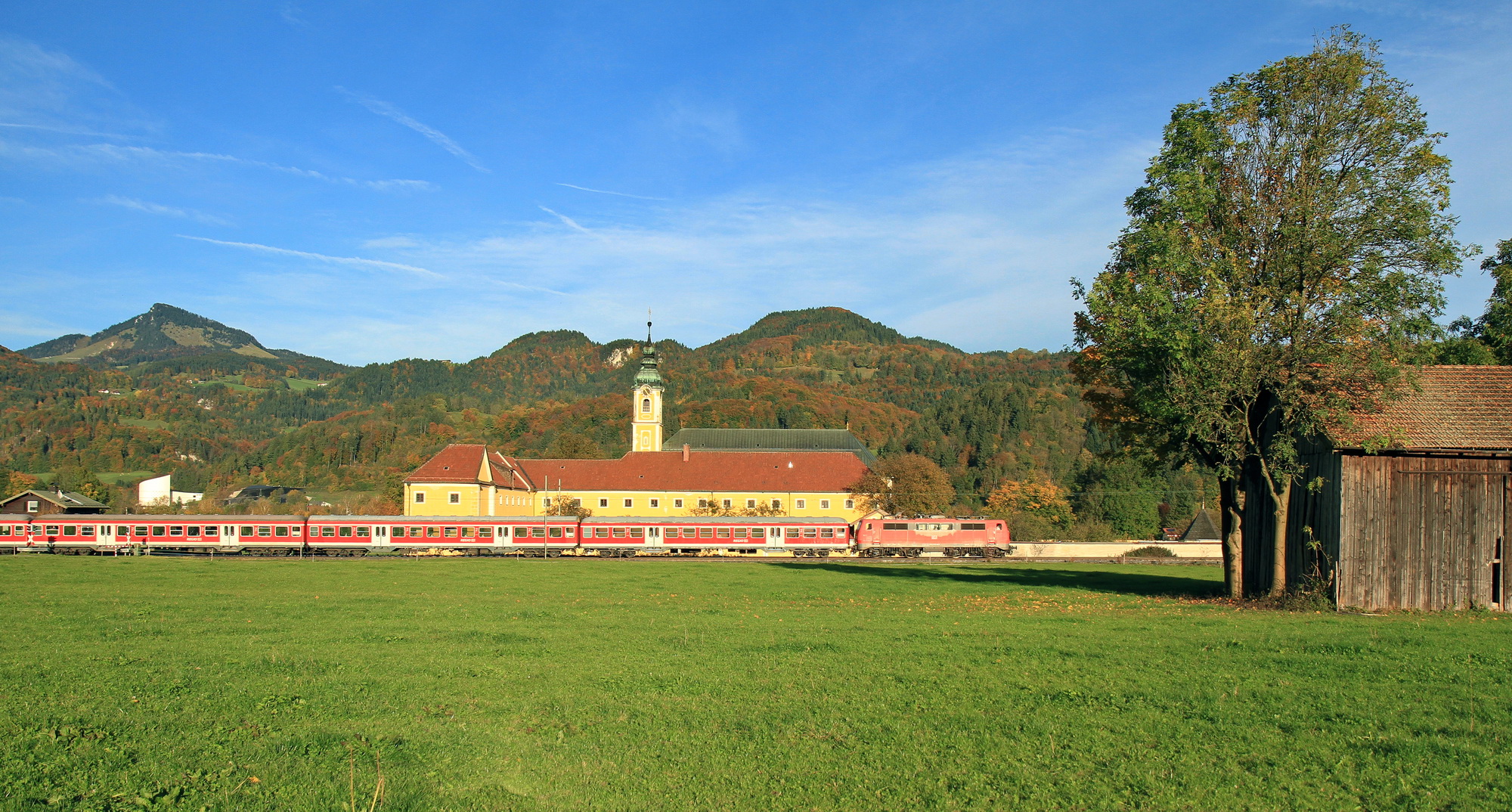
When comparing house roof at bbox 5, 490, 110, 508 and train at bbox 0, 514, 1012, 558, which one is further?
house roof at bbox 5, 490, 110, 508

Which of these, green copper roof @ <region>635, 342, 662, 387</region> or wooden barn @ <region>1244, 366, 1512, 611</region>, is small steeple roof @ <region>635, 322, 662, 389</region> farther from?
wooden barn @ <region>1244, 366, 1512, 611</region>

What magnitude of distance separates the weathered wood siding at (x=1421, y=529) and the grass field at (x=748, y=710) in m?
2.11

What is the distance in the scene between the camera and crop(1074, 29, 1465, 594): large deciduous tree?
22.0 metres

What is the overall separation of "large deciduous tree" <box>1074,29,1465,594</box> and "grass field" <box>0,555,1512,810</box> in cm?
525

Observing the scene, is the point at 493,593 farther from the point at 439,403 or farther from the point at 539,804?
the point at 439,403

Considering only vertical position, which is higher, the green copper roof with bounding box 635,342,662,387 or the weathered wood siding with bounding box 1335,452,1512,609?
the green copper roof with bounding box 635,342,662,387

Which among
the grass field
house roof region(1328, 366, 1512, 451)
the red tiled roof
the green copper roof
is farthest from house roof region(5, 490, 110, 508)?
house roof region(1328, 366, 1512, 451)

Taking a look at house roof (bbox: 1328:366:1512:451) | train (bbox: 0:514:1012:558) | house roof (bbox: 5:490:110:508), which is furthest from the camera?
house roof (bbox: 5:490:110:508)

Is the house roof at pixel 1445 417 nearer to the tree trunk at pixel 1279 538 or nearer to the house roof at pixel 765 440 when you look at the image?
the tree trunk at pixel 1279 538

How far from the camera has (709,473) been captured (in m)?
85.9

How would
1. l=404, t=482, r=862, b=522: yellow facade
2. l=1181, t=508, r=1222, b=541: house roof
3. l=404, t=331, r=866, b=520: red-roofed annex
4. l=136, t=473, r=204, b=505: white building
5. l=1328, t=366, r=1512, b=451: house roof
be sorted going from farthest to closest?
1. l=136, t=473, r=204, b=505: white building
2. l=404, t=331, r=866, b=520: red-roofed annex
3. l=404, t=482, r=862, b=522: yellow facade
4. l=1181, t=508, r=1222, b=541: house roof
5. l=1328, t=366, r=1512, b=451: house roof

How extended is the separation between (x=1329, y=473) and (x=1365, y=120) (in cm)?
829

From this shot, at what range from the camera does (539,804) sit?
7.12 m

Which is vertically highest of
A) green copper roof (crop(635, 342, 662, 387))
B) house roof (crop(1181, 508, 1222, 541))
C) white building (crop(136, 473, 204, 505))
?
green copper roof (crop(635, 342, 662, 387))
